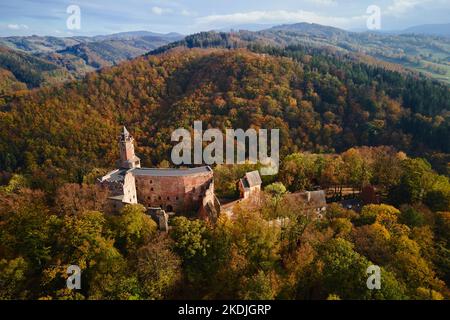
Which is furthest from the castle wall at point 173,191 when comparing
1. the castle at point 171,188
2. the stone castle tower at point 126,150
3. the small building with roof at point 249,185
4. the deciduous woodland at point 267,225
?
the small building with roof at point 249,185

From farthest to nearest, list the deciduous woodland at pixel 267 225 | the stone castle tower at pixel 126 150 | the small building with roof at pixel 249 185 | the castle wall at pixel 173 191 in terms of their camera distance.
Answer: the small building with roof at pixel 249 185 < the stone castle tower at pixel 126 150 < the castle wall at pixel 173 191 < the deciduous woodland at pixel 267 225

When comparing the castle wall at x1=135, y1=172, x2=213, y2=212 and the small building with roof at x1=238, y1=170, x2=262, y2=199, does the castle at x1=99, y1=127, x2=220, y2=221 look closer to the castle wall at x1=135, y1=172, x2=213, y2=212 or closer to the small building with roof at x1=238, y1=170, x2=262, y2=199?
the castle wall at x1=135, y1=172, x2=213, y2=212

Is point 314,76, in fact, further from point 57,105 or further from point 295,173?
point 57,105

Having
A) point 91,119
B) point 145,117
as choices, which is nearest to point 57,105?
point 91,119

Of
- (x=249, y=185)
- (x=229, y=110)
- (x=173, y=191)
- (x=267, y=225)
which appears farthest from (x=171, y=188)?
(x=229, y=110)

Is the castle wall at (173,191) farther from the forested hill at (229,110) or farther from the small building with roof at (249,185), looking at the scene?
the forested hill at (229,110)

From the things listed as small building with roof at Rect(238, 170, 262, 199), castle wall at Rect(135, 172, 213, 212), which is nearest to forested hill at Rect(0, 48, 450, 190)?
small building with roof at Rect(238, 170, 262, 199)
